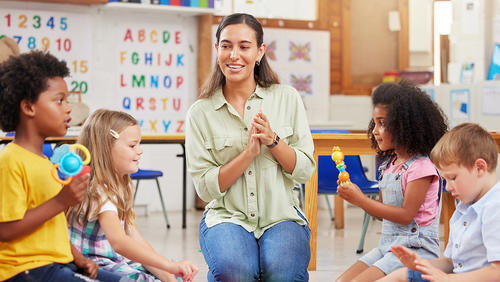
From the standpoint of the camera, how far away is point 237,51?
2.44 m

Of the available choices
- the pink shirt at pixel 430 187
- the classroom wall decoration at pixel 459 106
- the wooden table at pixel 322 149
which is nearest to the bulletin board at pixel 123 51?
the classroom wall decoration at pixel 459 106

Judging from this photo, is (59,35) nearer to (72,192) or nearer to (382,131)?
(382,131)

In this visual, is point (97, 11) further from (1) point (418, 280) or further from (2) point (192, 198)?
(1) point (418, 280)

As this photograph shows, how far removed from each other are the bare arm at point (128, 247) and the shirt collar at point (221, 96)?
0.63 metres

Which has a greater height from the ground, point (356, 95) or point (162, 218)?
Answer: point (356, 95)

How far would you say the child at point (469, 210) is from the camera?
192 centimetres

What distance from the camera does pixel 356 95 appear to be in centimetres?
→ 672

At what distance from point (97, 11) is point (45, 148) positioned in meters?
2.21

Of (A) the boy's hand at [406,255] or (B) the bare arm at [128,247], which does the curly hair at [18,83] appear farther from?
(A) the boy's hand at [406,255]

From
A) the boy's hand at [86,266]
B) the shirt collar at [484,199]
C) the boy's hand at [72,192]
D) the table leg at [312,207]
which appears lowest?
the table leg at [312,207]

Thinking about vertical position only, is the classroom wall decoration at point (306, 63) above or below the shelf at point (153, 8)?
below

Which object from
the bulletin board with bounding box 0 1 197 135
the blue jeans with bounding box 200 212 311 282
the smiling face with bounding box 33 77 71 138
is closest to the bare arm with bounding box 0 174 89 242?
the smiling face with bounding box 33 77 71 138

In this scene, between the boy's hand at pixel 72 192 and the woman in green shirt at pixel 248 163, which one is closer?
the boy's hand at pixel 72 192

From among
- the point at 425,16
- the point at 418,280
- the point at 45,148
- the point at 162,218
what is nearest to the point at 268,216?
the point at 418,280
